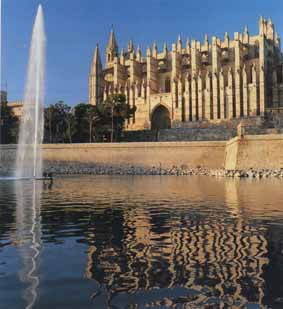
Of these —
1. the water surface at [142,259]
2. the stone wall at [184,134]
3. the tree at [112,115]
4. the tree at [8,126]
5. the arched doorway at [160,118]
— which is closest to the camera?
the water surface at [142,259]

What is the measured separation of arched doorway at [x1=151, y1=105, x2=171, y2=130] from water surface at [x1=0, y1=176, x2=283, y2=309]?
46952 millimetres

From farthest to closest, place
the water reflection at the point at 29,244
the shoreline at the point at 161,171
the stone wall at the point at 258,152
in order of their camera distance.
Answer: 1. the stone wall at the point at 258,152
2. the shoreline at the point at 161,171
3. the water reflection at the point at 29,244

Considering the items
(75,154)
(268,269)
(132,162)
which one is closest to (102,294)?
(268,269)

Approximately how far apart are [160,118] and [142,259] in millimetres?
52239

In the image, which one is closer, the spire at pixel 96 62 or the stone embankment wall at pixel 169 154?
the stone embankment wall at pixel 169 154

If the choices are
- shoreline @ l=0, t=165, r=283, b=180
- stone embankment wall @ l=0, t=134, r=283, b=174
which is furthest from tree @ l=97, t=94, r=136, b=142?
shoreline @ l=0, t=165, r=283, b=180

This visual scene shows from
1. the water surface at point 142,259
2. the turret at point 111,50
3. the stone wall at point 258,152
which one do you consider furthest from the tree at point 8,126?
the water surface at point 142,259

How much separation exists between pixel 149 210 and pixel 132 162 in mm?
29439

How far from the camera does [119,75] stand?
6119 centimetres

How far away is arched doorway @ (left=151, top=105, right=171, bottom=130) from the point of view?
56.4m

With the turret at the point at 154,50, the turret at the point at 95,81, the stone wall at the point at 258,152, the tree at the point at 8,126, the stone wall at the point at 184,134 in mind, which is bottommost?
the stone wall at the point at 258,152

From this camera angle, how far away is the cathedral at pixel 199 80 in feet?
161

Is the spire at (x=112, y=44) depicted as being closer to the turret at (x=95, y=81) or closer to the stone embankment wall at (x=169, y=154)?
the turret at (x=95, y=81)

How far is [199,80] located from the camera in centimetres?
5216
